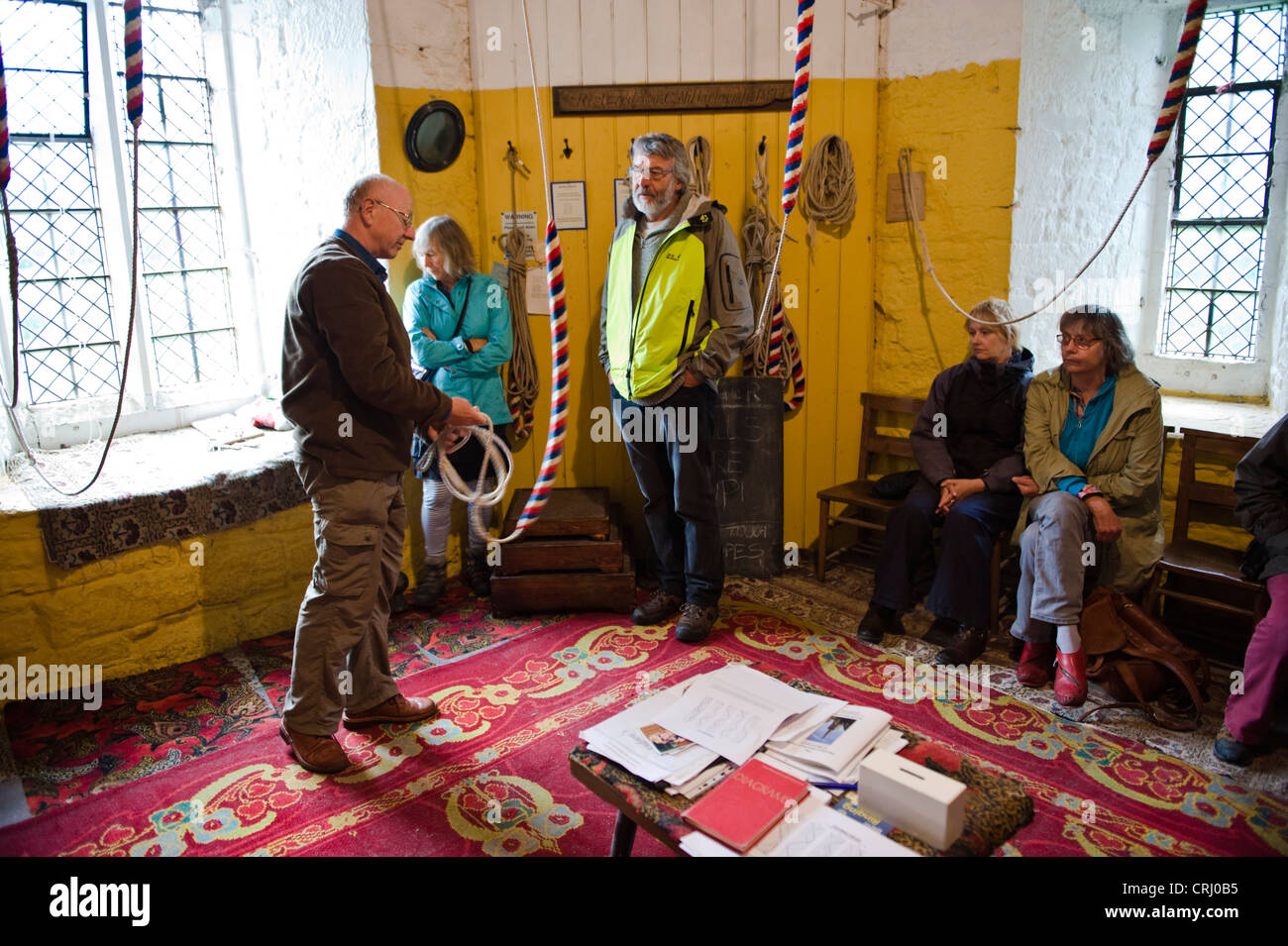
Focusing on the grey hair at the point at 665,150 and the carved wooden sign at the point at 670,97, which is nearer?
the grey hair at the point at 665,150

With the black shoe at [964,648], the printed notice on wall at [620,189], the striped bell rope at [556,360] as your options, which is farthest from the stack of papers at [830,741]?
the printed notice on wall at [620,189]

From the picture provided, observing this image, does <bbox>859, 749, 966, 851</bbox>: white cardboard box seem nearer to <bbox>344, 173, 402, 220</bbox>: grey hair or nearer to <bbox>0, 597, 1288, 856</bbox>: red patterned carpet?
<bbox>0, 597, 1288, 856</bbox>: red patterned carpet

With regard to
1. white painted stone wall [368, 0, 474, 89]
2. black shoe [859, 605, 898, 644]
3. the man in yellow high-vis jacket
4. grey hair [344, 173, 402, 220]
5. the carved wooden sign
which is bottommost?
black shoe [859, 605, 898, 644]

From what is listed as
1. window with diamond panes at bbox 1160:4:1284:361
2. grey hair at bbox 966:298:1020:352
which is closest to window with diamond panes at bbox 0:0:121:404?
grey hair at bbox 966:298:1020:352

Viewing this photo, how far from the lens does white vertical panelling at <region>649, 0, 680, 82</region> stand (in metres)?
4.02

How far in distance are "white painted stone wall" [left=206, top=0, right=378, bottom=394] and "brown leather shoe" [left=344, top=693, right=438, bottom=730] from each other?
2027mm

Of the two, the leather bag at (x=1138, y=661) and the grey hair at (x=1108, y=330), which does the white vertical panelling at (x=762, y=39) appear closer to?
the grey hair at (x=1108, y=330)

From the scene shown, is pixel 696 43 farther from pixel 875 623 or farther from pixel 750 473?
pixel 875 623

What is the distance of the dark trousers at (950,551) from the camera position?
340 cm

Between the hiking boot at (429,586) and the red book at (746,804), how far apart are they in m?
2.32

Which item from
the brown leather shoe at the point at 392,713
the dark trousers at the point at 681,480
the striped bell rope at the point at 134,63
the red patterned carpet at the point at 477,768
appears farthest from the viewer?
the dark trousers at the point at 681,480

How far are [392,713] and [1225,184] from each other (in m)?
3.86

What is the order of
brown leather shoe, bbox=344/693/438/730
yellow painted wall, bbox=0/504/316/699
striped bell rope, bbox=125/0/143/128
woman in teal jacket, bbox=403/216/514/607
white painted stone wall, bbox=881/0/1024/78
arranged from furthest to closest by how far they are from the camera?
white painted stone wall, bbox=881/0/1024/78 → woman in teal jacket, bbox=403/216/514/607 → yellow painted wall, bbox=0/504/316/699 → brown leather shoe, bbox=344/693/438/730 → striped bell rope, bbox=125/0/143/128

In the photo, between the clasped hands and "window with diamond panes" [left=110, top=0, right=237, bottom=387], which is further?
"window with diamond panes" [left=110, top=0, right=237, bottom=387]
